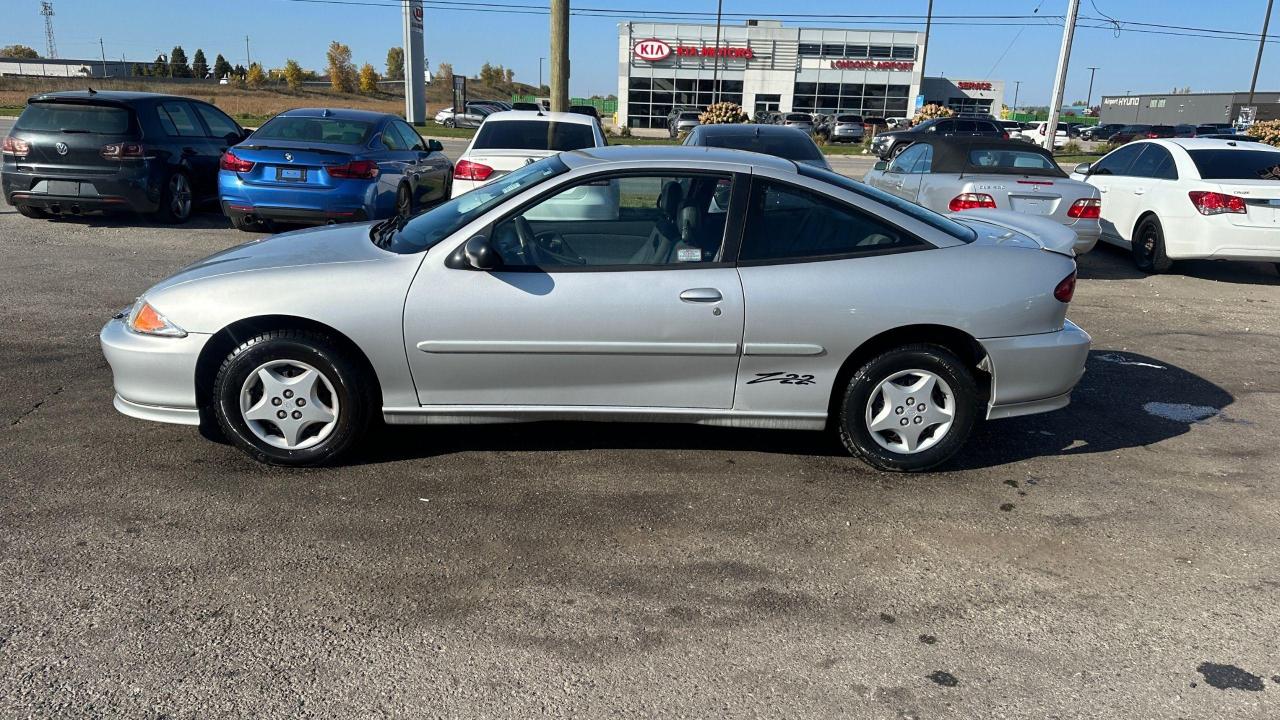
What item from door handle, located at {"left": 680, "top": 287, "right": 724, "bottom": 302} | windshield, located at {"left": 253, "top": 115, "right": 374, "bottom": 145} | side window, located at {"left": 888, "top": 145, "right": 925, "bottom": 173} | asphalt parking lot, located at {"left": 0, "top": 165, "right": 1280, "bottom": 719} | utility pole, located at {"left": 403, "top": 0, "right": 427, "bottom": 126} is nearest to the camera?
asphalt parking lot, located at {"left": 0, "top": 165, "right": 1280, "bottom": 719}

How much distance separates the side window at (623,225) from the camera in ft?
14.0

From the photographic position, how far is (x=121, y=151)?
10.4m

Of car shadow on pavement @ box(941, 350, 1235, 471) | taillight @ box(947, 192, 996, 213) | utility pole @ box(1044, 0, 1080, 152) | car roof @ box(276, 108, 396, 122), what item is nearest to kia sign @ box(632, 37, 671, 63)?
utility pole @ box(1044, 0, 1080, 152)

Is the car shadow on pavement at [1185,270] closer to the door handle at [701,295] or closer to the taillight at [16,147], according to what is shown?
the door handle at [701,295]

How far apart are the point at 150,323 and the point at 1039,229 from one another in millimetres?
4774

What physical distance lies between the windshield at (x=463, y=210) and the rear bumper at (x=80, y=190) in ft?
24.3

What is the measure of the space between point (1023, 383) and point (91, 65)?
10973 cm

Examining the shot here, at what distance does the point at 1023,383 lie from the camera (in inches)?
177

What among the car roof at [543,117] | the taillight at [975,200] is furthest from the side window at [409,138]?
the taillight at [975,200]

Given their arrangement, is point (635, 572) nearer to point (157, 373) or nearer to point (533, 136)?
point (157, 373)

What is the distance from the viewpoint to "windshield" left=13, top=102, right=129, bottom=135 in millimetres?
10383

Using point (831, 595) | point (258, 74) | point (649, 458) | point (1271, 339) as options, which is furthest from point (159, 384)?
point (258, 74)

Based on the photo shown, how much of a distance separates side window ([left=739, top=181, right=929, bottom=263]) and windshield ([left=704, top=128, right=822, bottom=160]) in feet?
20.0

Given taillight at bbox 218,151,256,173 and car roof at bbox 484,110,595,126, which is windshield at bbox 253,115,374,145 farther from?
car roof at bbox 484,110,595,126
